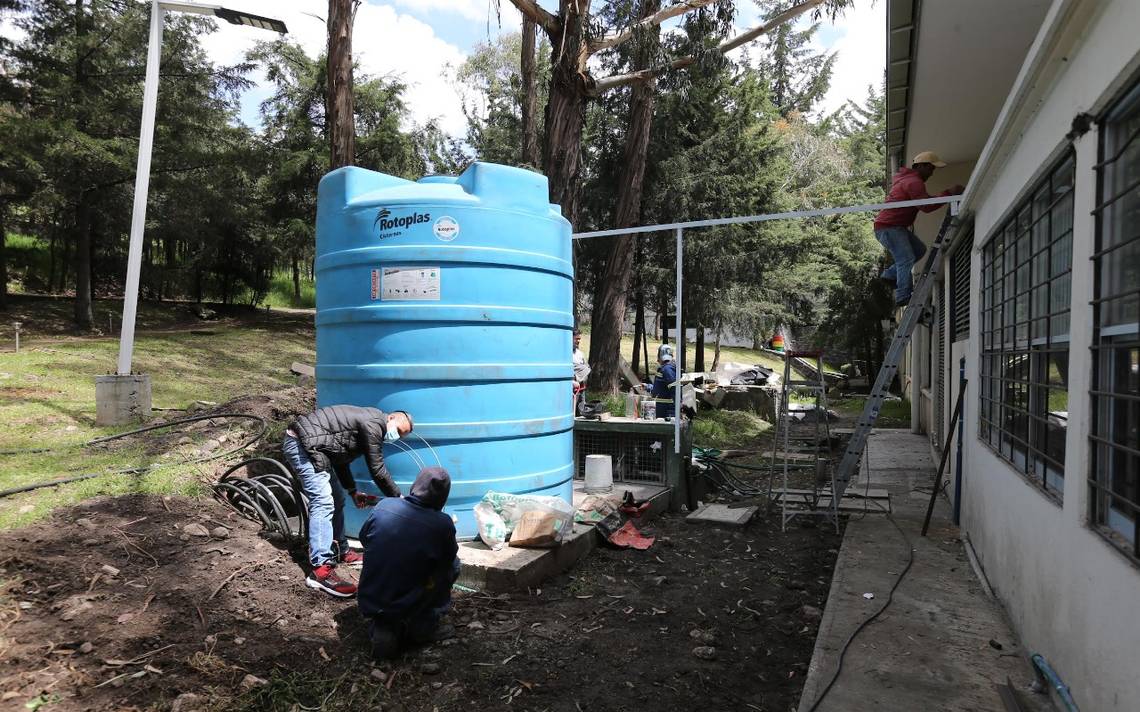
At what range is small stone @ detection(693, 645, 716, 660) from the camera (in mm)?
3969

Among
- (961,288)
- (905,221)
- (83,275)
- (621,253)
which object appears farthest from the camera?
(83,275)

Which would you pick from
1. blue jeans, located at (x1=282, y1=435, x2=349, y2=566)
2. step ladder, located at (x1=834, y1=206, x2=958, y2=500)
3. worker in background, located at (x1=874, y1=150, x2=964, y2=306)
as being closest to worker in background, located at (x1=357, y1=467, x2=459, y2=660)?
blue jeans, located at (x1=282, y1=435, x2=349, y2=566)

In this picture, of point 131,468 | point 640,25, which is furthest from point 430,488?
point 640,25

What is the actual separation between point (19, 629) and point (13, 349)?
1324 cm

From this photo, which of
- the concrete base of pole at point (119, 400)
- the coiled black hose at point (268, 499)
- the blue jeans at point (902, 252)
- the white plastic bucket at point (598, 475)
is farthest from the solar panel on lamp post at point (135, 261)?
the blue jeans at point (902, 252)

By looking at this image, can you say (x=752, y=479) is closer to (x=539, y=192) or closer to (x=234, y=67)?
(x=539, y=192)

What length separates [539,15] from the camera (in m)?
8.69

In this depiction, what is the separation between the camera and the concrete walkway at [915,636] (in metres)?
3.16

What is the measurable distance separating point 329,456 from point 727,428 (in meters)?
11.3

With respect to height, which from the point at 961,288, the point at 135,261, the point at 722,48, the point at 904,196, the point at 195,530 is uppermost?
the point at 722,48

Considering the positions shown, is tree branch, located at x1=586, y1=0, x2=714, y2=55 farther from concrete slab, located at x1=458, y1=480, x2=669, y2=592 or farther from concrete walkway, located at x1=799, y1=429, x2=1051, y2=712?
concrete walkway, located at x1=799, y1=429, x2=1051, y2=712

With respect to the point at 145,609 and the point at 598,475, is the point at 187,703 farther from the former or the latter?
the point at 598,475

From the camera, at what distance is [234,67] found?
20078 mm

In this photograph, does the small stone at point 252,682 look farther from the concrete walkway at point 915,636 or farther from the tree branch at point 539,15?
the tree branch at point 539,15
